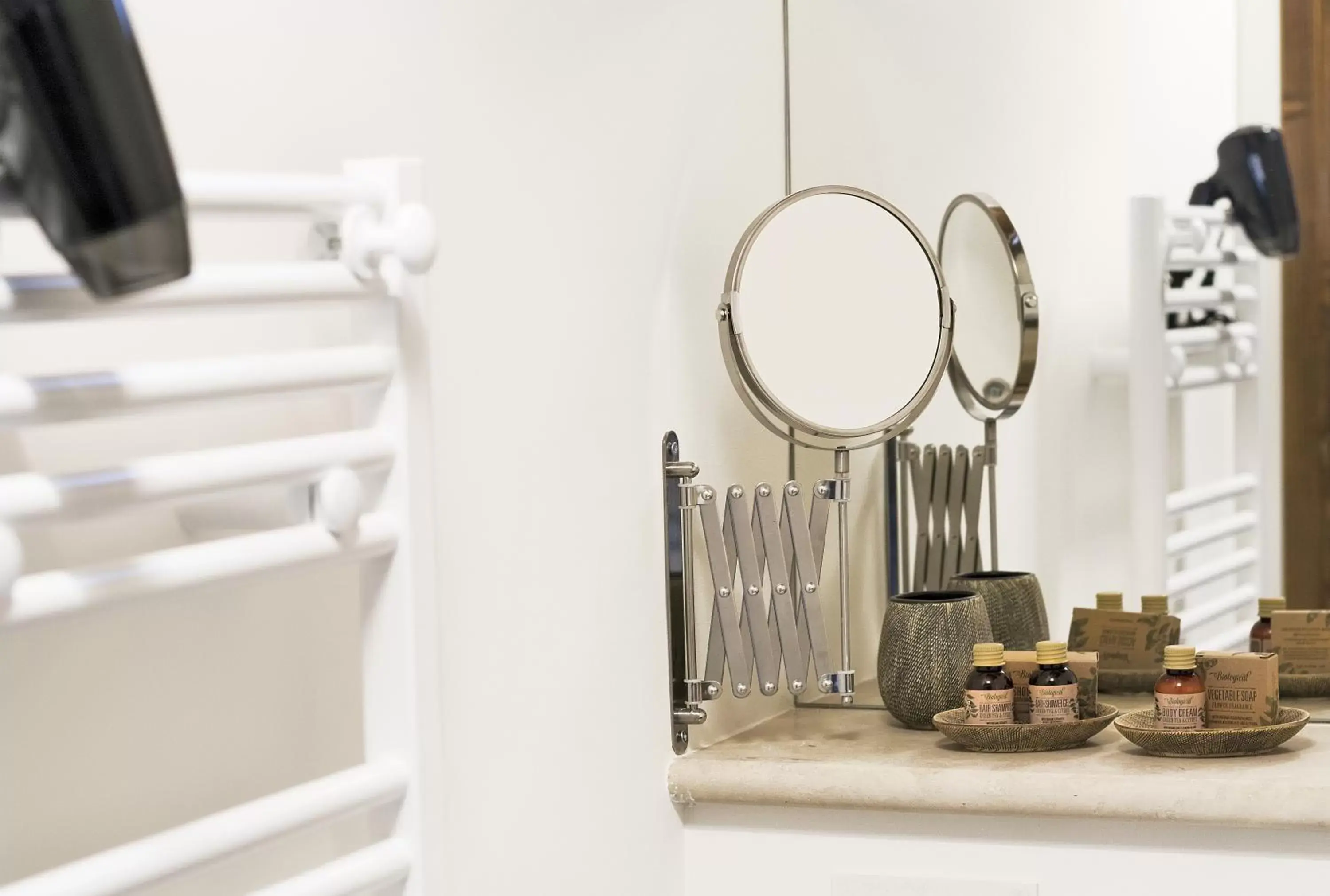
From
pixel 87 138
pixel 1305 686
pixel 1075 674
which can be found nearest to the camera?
pixel 87 138

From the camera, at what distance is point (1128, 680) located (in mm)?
1597

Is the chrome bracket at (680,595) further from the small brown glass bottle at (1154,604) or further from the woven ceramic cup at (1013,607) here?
the small brown glass bottle at (1154,604)

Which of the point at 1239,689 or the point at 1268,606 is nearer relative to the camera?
the point at 1239,689

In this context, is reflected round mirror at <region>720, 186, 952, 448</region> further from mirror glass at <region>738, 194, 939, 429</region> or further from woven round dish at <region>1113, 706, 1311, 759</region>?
woven round dish at <region>1113, 706, 1311, 759</region>

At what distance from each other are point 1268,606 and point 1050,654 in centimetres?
35

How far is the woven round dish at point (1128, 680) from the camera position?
1.59m

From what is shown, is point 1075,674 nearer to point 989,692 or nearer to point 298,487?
point 989,692

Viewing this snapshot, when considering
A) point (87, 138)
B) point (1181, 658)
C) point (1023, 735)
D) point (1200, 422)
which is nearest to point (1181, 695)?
point (1181, 658)

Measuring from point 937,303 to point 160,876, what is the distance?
3.24ft

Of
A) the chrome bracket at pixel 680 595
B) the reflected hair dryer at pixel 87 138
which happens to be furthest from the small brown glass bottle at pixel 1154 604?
the reflected hair dryer at pixel 87 138

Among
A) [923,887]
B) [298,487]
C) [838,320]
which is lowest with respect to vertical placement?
[923,887]

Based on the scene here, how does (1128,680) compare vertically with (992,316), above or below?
below

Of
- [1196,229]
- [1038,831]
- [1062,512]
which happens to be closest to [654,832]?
[1038,831]

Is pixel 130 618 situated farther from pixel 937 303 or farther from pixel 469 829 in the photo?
pixel 937 303
